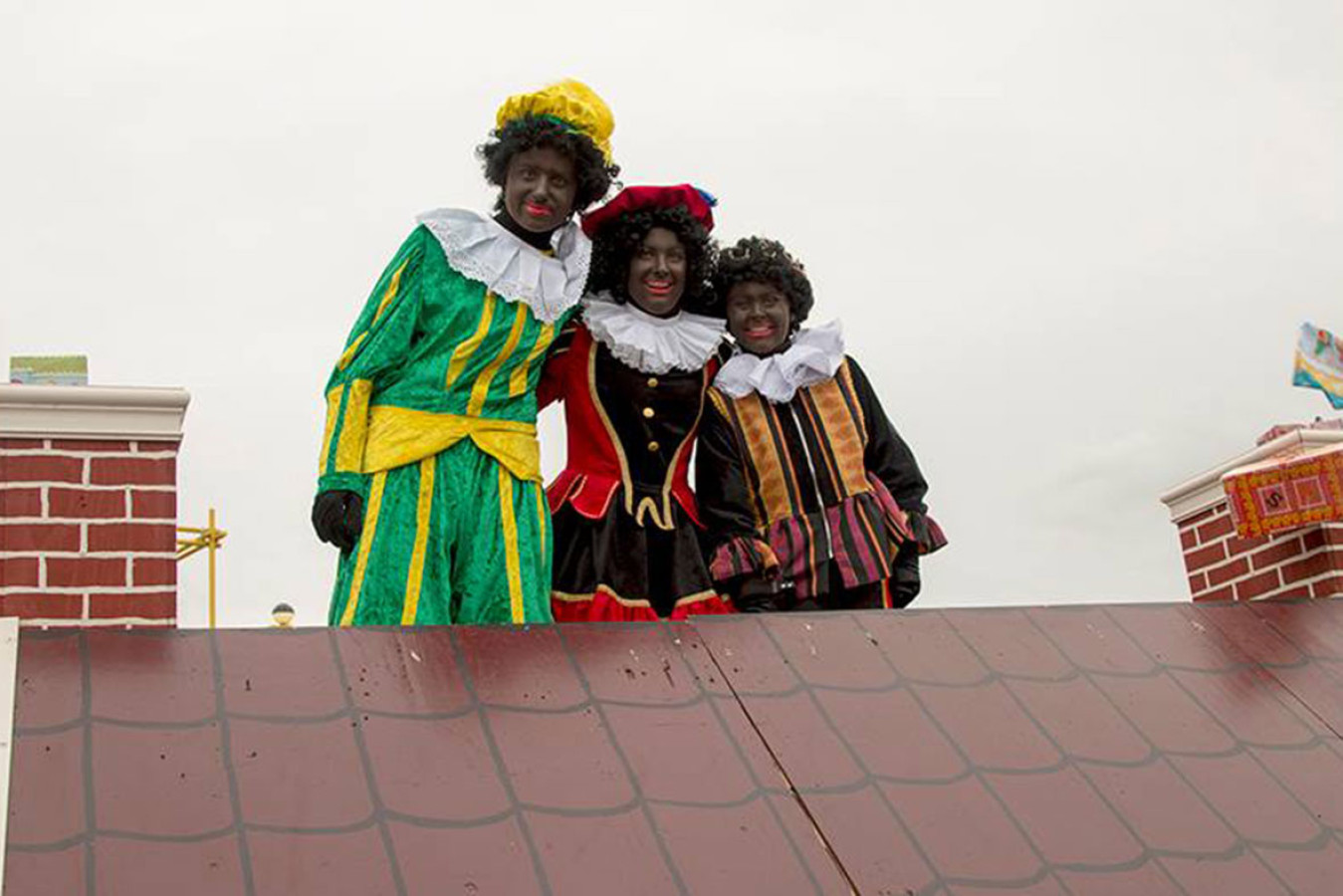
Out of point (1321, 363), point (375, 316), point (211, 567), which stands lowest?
point (211, 567)

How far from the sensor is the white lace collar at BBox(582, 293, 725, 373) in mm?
3635

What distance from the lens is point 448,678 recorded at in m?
2.01

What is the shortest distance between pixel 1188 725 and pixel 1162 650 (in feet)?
0.79

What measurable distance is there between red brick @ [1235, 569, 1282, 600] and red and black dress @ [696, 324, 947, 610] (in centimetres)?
98

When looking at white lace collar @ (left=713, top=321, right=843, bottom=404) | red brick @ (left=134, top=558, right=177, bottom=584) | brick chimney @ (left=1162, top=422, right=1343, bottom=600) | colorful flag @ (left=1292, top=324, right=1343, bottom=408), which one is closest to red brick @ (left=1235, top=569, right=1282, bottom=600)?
brick chimney @ (left=1162, top=422, right=1343, bottom=600)

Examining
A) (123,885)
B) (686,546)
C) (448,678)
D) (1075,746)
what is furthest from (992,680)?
(686,546)

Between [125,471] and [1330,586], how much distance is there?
2.86 meters

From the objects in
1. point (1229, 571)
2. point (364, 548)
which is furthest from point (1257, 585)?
Result: point (364, 548)

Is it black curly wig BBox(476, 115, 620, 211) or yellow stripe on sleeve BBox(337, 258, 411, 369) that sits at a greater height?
black curly wig BBox(476, 115, 620, 211)

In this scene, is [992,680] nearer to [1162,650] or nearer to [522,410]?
[1162,650]

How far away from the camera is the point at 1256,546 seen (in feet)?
13.7

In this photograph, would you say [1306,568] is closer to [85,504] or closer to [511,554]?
[511,554]

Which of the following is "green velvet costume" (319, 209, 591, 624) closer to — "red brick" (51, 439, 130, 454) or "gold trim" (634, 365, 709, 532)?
"gold trim" (634, 365, 709, 532)

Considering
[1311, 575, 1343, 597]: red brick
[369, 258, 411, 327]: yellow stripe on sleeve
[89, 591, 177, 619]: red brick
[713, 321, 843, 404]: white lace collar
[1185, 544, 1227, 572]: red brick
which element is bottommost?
[89, 591, 177, 619]: red brick
